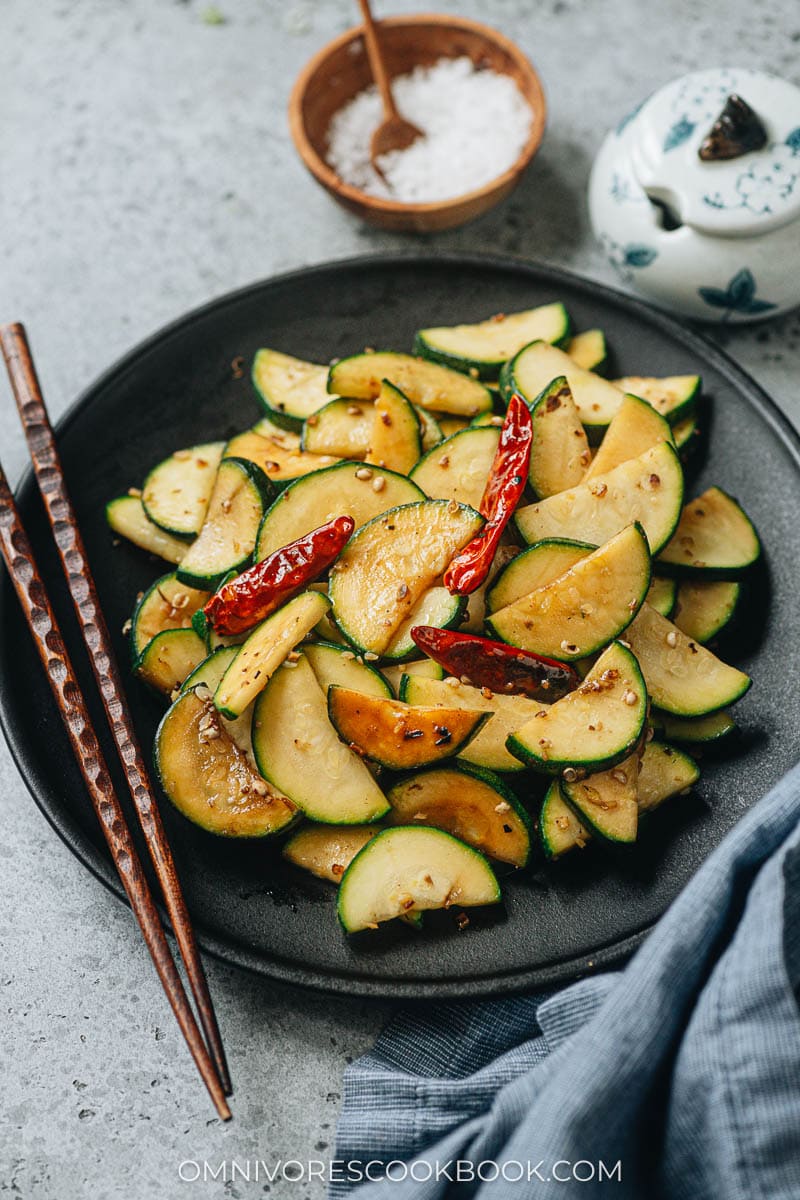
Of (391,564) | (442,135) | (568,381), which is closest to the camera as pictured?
(391,564)

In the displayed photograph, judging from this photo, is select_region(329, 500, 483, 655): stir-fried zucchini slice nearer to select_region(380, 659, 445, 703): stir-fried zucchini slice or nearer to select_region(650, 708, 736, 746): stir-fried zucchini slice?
select_region(380, 659, 445, 703): stir-fried zucchini slice

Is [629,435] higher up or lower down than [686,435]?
higher up

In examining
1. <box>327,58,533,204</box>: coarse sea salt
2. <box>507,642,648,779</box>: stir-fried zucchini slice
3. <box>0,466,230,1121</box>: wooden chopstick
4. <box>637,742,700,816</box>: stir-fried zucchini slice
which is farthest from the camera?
<box>327,58,533,204</box>: coarse sea salt

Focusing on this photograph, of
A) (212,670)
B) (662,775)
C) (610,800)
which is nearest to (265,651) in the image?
(212,670)

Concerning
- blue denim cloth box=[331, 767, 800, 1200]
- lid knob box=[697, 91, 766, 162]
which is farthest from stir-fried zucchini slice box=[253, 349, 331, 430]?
blue denim cloth box=[331, 767, 800, 1200]

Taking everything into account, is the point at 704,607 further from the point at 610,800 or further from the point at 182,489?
the point at 182,489

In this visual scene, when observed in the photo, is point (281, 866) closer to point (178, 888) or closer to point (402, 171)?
point (178, 888)

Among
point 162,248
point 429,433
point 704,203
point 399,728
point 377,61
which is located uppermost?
point 377,61

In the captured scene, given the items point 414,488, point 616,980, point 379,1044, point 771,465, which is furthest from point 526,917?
point 771,465

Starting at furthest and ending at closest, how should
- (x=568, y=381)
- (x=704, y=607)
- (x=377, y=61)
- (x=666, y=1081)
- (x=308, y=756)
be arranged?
(x=377, y=61)
(x=568, y=381)
(x=704, y=607)
(x=308, y=756)
(x=666, y=1081)
